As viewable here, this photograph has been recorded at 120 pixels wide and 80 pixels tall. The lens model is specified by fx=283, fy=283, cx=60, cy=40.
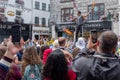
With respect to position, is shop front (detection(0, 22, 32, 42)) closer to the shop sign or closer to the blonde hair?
the shop sign

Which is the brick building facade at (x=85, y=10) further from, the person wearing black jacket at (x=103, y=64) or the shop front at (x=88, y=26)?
the person wearing black jacket at (x=103, y=64)

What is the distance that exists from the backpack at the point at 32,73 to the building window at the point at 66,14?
28.6 m

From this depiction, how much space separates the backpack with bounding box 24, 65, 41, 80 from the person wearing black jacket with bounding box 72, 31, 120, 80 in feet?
5.85

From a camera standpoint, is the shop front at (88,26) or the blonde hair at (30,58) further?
the shop front at (88,26)

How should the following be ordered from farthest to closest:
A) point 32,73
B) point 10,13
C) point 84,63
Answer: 1. point 10,13
2. point 32,73
3. point 84,63

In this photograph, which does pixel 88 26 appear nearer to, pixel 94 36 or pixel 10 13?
pixel 10 13

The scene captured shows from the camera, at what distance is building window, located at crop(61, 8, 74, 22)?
1332 inches

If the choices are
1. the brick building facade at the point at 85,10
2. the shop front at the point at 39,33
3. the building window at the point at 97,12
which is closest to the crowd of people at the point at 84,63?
the brick building facade at the point at 85,10

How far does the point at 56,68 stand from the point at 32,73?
1.46 m

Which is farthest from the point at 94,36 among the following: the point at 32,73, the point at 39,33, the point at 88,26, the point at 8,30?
the point at 39,33

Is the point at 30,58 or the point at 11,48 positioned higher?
the point at 11,48

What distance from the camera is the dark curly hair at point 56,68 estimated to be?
3.73m

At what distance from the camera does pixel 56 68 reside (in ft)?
12.2

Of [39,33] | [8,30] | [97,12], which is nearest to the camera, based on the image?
→ [97,12]
